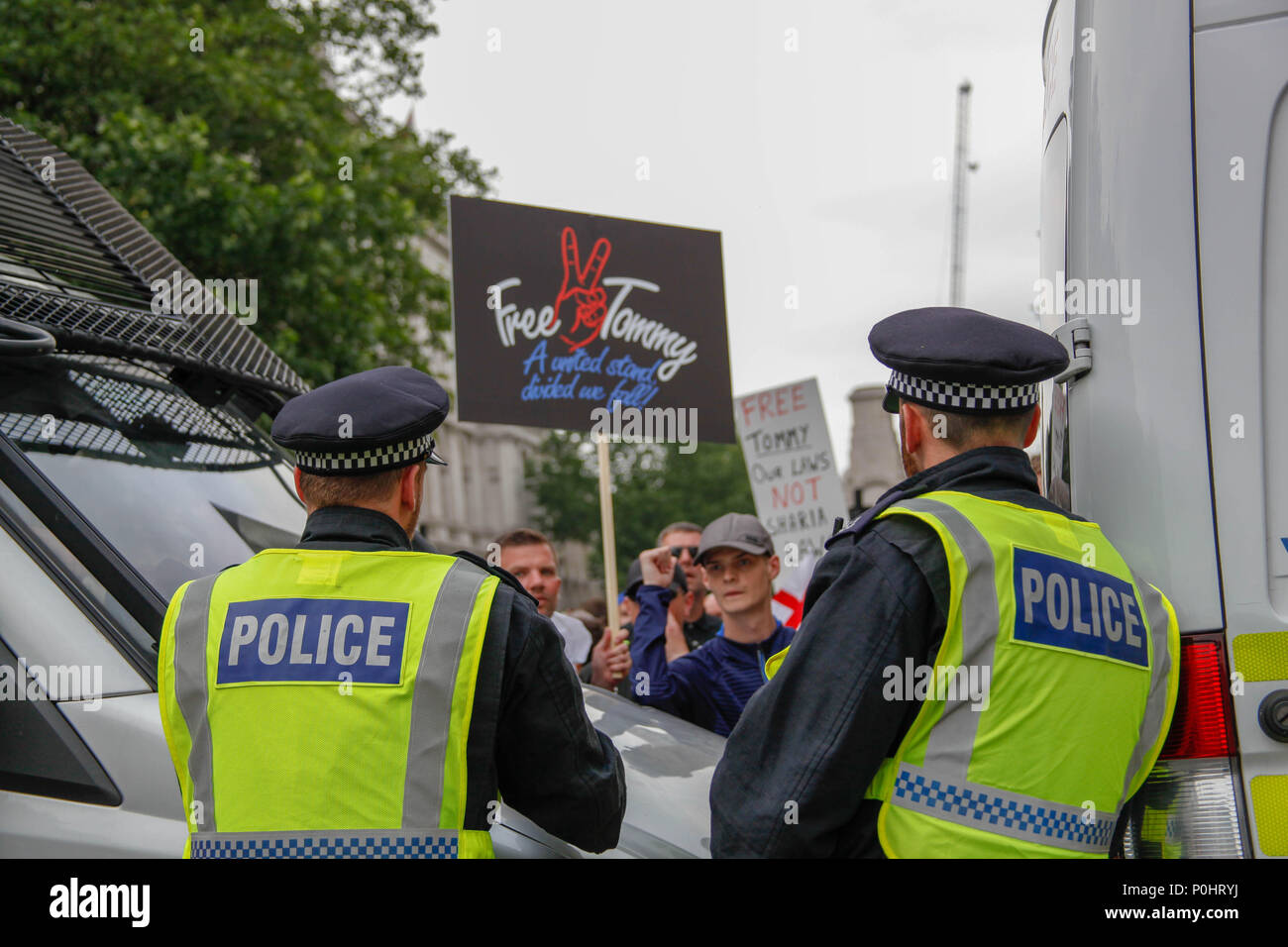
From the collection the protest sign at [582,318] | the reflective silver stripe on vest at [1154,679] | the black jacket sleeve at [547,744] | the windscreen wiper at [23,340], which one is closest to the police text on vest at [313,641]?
the black jacket sleeve at [547,744]

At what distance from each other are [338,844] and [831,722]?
0.91 metres

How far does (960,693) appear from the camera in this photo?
6.99 ft

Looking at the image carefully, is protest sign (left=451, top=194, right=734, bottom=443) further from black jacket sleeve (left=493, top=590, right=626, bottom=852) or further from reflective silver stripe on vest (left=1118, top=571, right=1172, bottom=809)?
reflective silver stripe on vest (left=1118, top=571, right=1172, bottom=809)

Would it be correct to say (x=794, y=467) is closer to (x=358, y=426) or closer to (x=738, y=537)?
(x=738, y=537)

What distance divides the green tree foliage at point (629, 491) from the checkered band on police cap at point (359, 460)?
141ft

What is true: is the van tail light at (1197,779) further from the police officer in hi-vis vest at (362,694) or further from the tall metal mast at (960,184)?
the tall metal mast at (960,184)

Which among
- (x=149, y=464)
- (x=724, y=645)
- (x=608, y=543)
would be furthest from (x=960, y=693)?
(x=608, y=543)

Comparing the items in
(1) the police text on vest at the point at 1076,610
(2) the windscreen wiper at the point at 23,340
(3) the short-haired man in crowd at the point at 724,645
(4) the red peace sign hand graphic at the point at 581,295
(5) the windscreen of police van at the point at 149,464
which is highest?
(4) the red peace sign hand graphic at the point at 581,295

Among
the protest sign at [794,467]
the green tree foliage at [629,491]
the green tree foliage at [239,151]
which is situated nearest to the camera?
the protest sign at [794,467]

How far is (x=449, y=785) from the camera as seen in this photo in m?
2.18

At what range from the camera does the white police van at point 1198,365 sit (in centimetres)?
223

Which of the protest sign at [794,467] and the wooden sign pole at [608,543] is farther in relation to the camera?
the protest sign at [794,467]

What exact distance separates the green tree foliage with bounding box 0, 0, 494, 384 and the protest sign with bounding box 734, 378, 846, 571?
5.79 m

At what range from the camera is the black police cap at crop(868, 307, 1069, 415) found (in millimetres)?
2275
